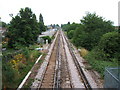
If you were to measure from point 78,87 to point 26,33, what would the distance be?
57.9ft

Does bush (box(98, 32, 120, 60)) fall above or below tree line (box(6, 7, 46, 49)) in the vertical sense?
below

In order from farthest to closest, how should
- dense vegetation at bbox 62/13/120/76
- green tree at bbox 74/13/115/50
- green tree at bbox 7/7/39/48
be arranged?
green tree at bbox 7/7/39/48, green tree at bbox 74/13/115/50, dense vegetation at bbox 62/13/120/76

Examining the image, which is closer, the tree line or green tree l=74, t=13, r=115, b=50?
green tree l=74, t=13, r=115, b=50

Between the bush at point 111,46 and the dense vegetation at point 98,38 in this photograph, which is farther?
the dense vegetation at point 98,38

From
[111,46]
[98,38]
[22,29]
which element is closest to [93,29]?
[98,38]

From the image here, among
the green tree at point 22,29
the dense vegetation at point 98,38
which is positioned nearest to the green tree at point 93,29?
the dense vegetation at point 98,38

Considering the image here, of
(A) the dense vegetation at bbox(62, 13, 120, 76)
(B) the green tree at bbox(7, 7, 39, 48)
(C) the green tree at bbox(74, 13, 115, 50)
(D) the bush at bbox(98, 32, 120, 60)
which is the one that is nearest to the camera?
(D) the bush at bbox(98, 32, 120, 60)

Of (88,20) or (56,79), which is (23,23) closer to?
(88,20)

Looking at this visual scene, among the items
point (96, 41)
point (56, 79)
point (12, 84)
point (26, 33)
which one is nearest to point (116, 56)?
point (96, 41)

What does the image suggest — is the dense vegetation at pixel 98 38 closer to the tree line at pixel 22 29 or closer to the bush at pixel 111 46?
the bush at pixel 111 46

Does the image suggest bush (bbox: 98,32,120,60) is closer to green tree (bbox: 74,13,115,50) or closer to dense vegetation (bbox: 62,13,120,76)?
dense vegetation (bbox: 62,13,120,76)

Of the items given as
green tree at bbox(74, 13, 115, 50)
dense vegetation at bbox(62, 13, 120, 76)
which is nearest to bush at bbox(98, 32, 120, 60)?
dense vegetation at bbox(62, 13, 120, 76)

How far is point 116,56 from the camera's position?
48.0 ft

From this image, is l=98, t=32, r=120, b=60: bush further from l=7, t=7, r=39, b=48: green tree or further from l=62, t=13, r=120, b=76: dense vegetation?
l=7, t=7, r=39, b=48: green tree
